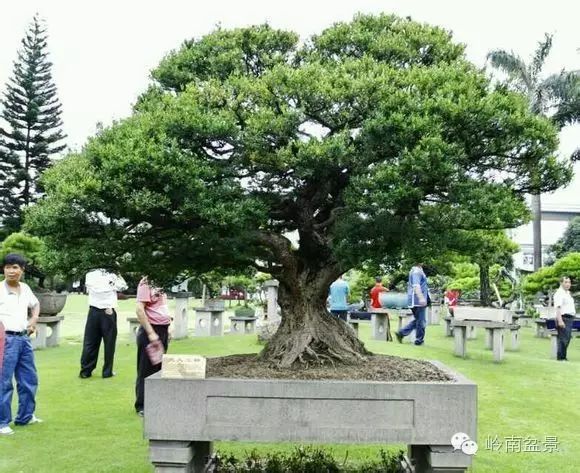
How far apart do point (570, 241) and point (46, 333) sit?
84.7 feet

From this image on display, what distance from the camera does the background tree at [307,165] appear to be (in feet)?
10.8

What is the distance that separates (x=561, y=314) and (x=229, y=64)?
767cm

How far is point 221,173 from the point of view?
3598 mm

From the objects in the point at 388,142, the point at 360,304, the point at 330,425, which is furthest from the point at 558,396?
the point at 360,304

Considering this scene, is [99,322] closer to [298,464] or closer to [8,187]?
[298,464]

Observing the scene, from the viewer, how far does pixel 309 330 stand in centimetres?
429

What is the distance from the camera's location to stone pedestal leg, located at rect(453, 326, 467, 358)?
9383mm

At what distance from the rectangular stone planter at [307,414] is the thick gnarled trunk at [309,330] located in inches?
25.5

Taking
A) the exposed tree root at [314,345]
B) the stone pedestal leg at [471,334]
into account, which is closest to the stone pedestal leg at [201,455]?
the exposed tree root at [314,345]

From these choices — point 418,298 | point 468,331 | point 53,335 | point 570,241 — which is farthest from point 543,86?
point 53,335

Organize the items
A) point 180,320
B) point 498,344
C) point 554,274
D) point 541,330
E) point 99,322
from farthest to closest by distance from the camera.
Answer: point 554,274 → point 541,330 → point 180,320 → point 498,344 → point 99,322

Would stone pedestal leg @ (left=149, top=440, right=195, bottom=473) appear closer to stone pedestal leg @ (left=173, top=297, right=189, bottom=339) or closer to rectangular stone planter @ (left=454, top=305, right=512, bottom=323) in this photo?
rectangular stone planter @ (left=454, top=305, right=512, bottom=323)

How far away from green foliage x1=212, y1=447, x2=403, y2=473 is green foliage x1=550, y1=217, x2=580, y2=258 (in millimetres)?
27491

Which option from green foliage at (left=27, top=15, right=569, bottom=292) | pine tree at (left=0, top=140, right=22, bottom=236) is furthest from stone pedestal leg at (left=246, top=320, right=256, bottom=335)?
pine tree at (left=0, top=140, right=22, bottom=236)
